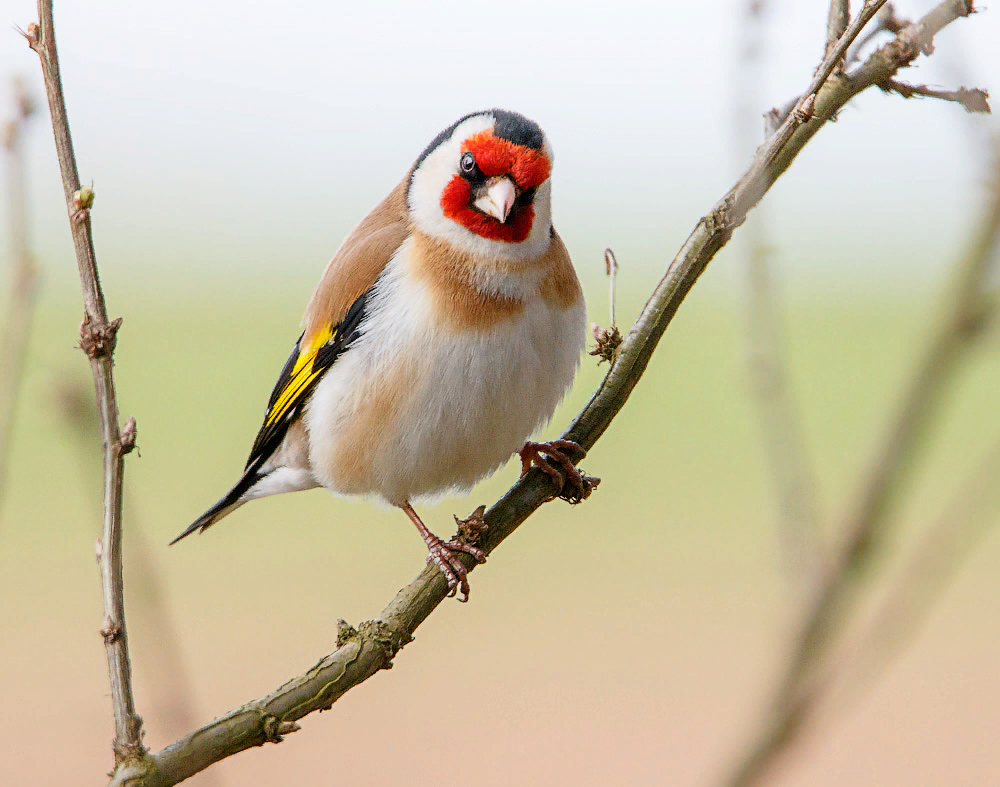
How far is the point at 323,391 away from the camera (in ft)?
10.2

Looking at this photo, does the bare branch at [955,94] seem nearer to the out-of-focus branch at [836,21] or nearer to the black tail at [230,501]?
the out-of-focus branch at [836,21]

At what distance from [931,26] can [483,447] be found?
173 cm

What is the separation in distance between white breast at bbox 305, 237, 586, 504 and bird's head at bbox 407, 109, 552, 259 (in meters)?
0.16

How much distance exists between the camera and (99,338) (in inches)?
55.1

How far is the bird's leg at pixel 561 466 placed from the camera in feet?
7.75

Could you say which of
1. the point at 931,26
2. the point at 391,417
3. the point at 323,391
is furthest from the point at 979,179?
the point at 323,391

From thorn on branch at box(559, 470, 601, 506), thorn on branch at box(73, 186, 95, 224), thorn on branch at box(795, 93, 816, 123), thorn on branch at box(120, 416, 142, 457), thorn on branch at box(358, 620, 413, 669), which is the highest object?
thorn on branch at box(795, 93, 816, 123)

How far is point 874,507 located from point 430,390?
2.11m

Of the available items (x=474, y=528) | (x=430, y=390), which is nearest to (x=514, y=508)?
(x=474, y=528)

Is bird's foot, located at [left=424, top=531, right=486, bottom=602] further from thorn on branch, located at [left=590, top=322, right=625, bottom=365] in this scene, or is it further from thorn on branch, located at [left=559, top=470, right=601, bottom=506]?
thorn on branch, located at [left=590, top=322, right=625, bottom=365]

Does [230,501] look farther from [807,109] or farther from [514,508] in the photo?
[807,109]

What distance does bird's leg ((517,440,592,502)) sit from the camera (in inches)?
93.0

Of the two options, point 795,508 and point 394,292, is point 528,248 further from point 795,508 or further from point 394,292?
point 795,508

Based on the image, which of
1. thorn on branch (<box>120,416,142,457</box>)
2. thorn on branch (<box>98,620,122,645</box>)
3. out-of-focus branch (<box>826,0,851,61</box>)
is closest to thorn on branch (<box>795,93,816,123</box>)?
out-of-focus branch (<box>826,0,851,61</box>)
